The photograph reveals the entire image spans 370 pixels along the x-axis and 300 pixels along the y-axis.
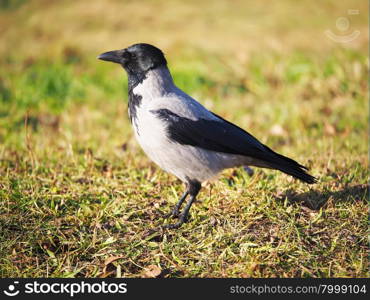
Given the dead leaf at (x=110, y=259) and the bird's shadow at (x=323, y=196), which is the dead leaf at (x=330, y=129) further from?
the dead leaf at (x=110, y=259)

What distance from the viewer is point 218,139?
3.88 m

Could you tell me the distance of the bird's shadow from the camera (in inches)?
159

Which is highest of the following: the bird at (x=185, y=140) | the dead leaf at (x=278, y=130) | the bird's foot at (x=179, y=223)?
the bird at (x=185, y=140)

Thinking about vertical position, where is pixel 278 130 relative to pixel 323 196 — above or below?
above

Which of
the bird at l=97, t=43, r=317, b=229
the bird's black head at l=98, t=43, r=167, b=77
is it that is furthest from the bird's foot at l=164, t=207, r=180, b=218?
the bird's black head at l=98, t=43, r=167, b=77

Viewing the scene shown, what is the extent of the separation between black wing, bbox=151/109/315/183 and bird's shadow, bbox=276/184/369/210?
0.22 metres

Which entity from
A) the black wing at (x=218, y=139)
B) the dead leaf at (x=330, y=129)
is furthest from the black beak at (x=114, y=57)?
the dead leaf at (x=330, y=129)

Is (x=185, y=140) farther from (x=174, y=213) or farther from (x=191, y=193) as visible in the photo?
(x=174, y=213)

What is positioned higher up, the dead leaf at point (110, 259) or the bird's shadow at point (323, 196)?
the bird's shadow at point (323, 196)

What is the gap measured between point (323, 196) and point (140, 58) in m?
1.93

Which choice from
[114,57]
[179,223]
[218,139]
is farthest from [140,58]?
[179,223]

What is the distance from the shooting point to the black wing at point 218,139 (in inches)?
150

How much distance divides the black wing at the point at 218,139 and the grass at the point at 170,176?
311 mm

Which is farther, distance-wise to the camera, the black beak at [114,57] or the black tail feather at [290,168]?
the black beak at [114,57]
